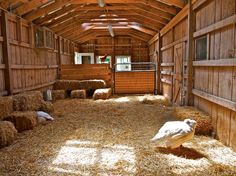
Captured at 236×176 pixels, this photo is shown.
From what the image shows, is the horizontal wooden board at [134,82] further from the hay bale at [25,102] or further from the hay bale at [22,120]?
the hay bale at [22,120]

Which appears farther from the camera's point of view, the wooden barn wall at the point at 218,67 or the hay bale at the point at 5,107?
the hay bale at the point at 5,107

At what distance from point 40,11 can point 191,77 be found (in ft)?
14.5

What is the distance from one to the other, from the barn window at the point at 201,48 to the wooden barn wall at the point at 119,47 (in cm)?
893

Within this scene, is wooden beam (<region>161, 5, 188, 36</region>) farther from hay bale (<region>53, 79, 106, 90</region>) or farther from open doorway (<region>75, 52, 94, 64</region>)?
open doorway (<region>75, 52, 94, 64</region>)

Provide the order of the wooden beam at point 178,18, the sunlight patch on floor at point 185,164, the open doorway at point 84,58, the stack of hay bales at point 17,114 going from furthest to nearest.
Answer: the open doorway at point 84,58, the wooden beam at point 178,18, the stack of hay bales at point 17,114, the sunlight patch on floor at point 185,164

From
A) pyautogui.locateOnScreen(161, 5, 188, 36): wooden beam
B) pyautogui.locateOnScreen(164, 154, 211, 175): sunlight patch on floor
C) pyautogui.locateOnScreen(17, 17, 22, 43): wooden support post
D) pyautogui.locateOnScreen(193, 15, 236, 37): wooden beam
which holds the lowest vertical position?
pyautogui.locateOnScreen(164, 154, 211, 175): sunlight patch on floor

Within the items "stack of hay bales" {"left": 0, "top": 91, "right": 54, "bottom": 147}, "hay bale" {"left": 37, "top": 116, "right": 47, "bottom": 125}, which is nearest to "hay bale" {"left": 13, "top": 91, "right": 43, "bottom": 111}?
"stack of hay bales" {"left": 0, "top": 91, "right": 54, "bottom": 147}

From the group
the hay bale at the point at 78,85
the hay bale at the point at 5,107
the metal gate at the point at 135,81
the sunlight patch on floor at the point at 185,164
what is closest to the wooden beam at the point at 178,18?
the metal gate at the point at 135,81

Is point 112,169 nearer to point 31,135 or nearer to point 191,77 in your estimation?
point 31,135

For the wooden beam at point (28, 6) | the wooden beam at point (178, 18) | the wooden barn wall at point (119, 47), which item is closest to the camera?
the wooden beam at point (178, 18)

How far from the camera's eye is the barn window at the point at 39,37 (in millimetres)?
6562

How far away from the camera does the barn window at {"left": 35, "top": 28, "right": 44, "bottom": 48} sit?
656 cm

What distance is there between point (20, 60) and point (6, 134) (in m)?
3.03

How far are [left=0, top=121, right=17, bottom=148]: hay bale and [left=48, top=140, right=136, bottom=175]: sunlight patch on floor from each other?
865 millimetres
